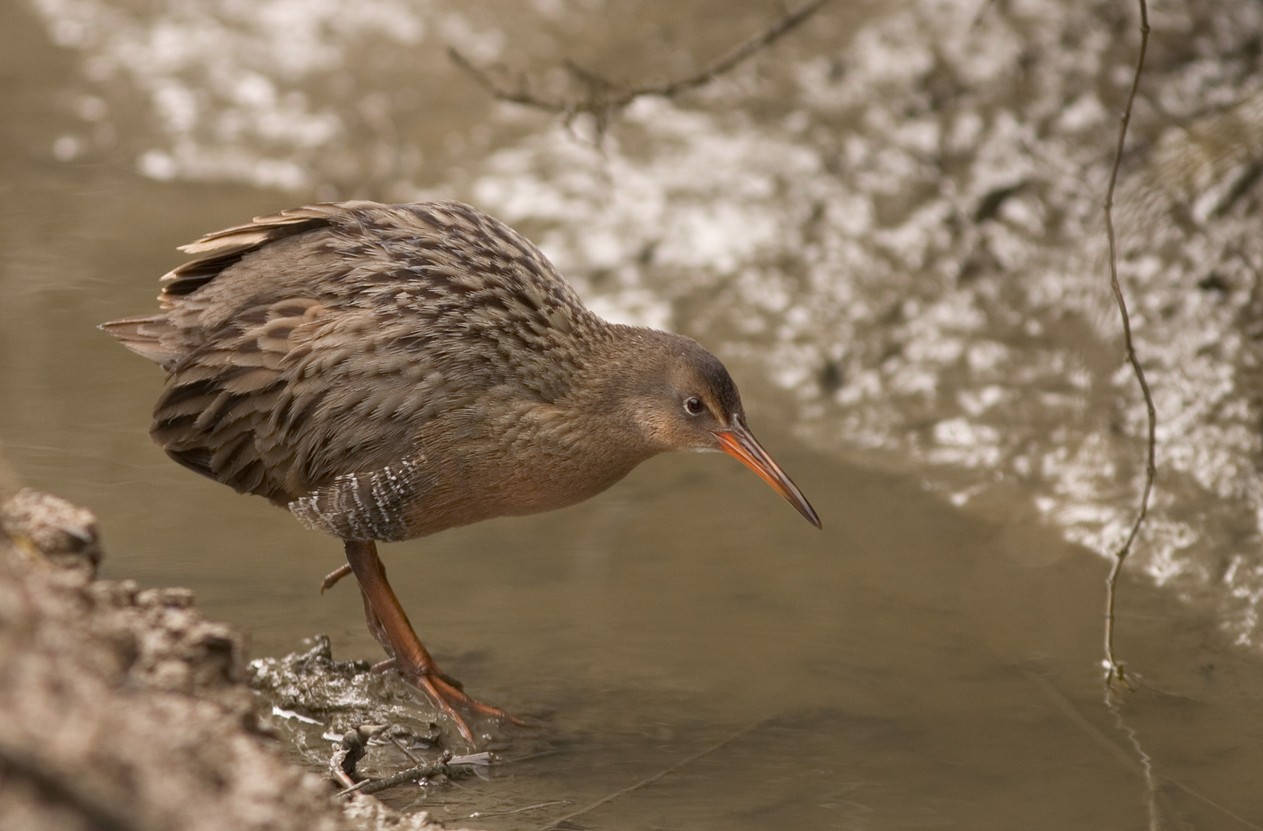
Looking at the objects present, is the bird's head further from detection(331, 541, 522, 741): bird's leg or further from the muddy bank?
the muddy bank

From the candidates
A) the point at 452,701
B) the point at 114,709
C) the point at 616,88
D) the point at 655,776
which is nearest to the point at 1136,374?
the point at 655,776

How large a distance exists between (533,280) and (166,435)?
1.25 meters

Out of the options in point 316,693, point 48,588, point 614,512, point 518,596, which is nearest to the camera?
point 48,588

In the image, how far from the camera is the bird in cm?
456

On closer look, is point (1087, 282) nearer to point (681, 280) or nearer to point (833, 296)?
point (833, 296)

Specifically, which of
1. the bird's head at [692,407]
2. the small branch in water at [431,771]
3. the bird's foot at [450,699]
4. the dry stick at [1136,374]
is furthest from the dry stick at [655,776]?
the dry stick at [1136,374]

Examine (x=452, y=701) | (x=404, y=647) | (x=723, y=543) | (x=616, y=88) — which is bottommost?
(x=452, y=701)

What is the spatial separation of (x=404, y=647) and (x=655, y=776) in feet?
2.84

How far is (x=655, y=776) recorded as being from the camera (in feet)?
14.8

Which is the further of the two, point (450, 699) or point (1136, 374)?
point (1136, 374)

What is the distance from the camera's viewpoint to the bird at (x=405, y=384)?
15.0 feet

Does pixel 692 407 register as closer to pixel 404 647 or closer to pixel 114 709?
pixel 404 647

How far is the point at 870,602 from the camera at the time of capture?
554cm

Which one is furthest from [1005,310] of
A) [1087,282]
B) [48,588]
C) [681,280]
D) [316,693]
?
[48,588]
